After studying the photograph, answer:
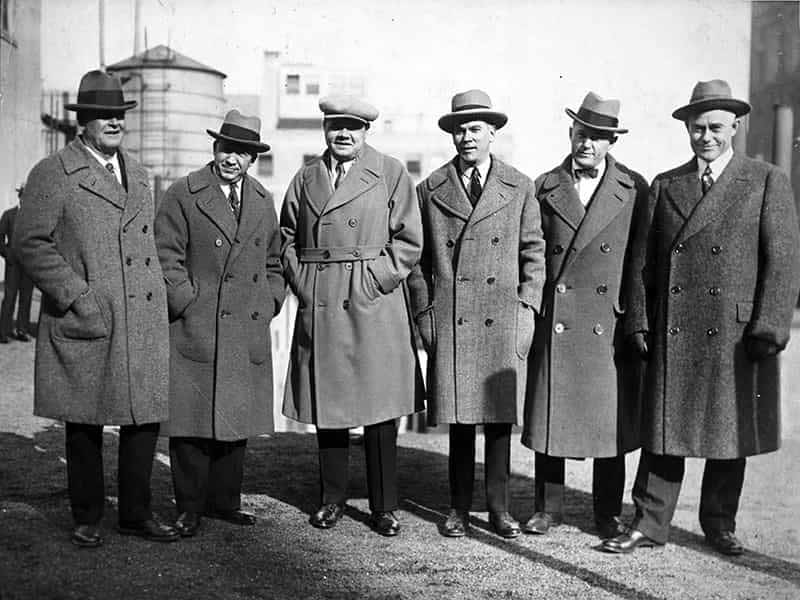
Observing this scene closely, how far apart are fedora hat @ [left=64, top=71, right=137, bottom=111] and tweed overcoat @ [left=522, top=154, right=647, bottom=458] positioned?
82.5 inches

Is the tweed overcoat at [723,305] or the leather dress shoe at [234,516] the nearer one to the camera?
the tweed overcoat at [723,305]

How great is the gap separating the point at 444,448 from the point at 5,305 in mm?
6059

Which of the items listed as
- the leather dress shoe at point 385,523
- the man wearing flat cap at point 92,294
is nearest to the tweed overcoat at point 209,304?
the man wearing flat cap at point 92,294

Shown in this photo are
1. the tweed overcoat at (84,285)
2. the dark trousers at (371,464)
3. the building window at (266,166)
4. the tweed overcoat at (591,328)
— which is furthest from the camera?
the building window at (266,166)

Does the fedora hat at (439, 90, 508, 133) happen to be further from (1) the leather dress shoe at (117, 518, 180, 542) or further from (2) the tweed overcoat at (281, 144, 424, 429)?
(1) the leather dress shoe at (117, 518, 180, 542)

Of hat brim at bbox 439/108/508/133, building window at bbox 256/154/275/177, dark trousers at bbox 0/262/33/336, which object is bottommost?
dark trousers at bbox 0/262/33/336

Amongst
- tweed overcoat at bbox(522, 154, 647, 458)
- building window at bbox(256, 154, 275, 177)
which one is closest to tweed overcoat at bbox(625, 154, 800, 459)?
tweed overcoat at bbox(522, 154, 647, 458)

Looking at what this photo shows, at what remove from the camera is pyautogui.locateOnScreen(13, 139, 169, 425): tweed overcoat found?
416 cm

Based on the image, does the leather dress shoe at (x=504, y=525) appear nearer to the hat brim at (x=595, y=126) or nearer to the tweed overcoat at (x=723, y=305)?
the tweed overcoat at (x=723, y=305)

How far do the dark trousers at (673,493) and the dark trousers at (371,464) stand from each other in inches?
46.3

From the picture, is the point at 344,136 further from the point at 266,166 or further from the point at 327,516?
the point at 266,166

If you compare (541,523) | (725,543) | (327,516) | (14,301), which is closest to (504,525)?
(541,523)

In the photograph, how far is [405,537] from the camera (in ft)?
15.2

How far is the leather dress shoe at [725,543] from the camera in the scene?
14.6ft
